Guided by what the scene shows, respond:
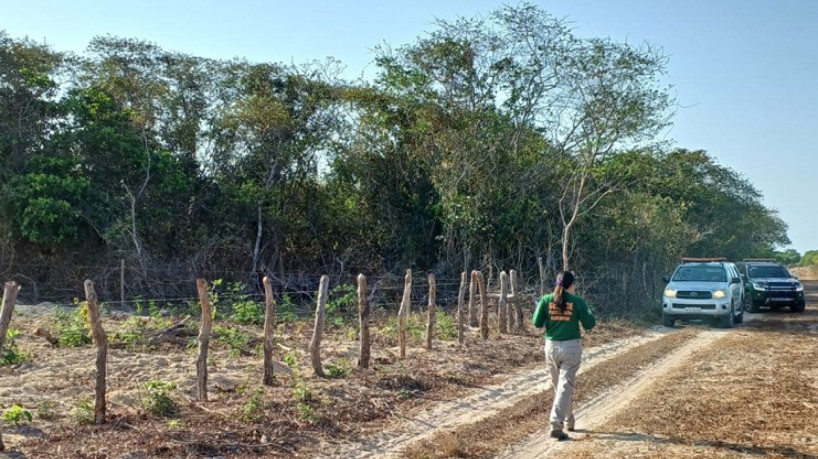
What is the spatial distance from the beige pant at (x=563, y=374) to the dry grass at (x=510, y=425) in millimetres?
461

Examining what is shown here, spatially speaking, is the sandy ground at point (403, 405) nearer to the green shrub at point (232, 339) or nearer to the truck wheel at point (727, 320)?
the green shrub at point (232, 339)

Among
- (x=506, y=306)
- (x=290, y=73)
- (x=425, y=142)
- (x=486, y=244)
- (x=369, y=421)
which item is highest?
(x=290, y=73)

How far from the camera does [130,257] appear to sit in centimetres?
2116

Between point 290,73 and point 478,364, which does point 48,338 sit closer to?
point 478,364

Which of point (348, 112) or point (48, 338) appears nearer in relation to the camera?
point (48, 338)

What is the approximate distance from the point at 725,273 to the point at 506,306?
7.87 m

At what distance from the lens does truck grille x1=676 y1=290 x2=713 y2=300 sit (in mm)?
20250

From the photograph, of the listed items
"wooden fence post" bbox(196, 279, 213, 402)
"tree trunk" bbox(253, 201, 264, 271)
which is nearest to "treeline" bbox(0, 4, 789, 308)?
"tree trunk" bbox(253, 201, 264, 271)

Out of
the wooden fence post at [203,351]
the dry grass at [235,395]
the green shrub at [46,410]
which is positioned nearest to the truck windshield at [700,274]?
the dry grass at [235,395]

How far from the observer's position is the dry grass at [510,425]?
766cm

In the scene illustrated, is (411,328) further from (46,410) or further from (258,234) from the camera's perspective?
(258,234)

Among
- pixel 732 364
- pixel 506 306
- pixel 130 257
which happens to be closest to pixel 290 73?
pixel 130 257

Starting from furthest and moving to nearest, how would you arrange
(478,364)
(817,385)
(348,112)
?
(348,112)
(478,364)
(817,385)

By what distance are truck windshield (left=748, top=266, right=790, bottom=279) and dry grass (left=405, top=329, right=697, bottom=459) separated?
16.5 metres
